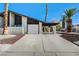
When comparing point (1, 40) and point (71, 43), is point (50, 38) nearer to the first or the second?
point (71, 43)

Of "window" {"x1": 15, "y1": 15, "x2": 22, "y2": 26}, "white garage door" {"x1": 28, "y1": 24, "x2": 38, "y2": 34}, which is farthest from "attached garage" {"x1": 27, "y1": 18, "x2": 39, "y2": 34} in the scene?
"window" {"x1": 15, "y1": 15, "x2": 22, "y2": 26}

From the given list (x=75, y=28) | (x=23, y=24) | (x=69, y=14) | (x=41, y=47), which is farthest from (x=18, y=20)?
(x=75, y=28)

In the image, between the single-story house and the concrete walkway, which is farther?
the single-story house

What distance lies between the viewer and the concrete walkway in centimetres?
1415

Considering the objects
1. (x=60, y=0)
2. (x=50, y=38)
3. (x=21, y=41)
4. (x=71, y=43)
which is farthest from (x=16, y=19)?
(x=60, y=0)

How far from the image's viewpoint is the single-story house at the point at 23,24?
52.1 feet

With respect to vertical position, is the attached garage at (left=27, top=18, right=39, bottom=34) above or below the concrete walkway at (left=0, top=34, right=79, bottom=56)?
above

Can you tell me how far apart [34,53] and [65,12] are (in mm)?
2885

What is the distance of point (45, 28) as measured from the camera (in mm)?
15859

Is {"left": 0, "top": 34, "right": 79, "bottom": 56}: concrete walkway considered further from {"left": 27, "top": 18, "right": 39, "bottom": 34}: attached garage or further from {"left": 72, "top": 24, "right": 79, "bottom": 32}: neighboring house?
{"left": 72, "top": 24, "right": 79, "bottom": 32}: neighboring house

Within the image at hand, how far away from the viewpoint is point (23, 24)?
636 inches

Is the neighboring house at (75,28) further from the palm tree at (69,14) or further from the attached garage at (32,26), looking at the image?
the attached garage at (32,26)

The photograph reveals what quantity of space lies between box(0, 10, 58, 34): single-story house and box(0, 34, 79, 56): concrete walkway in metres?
0.33

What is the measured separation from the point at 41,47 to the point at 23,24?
215cm
